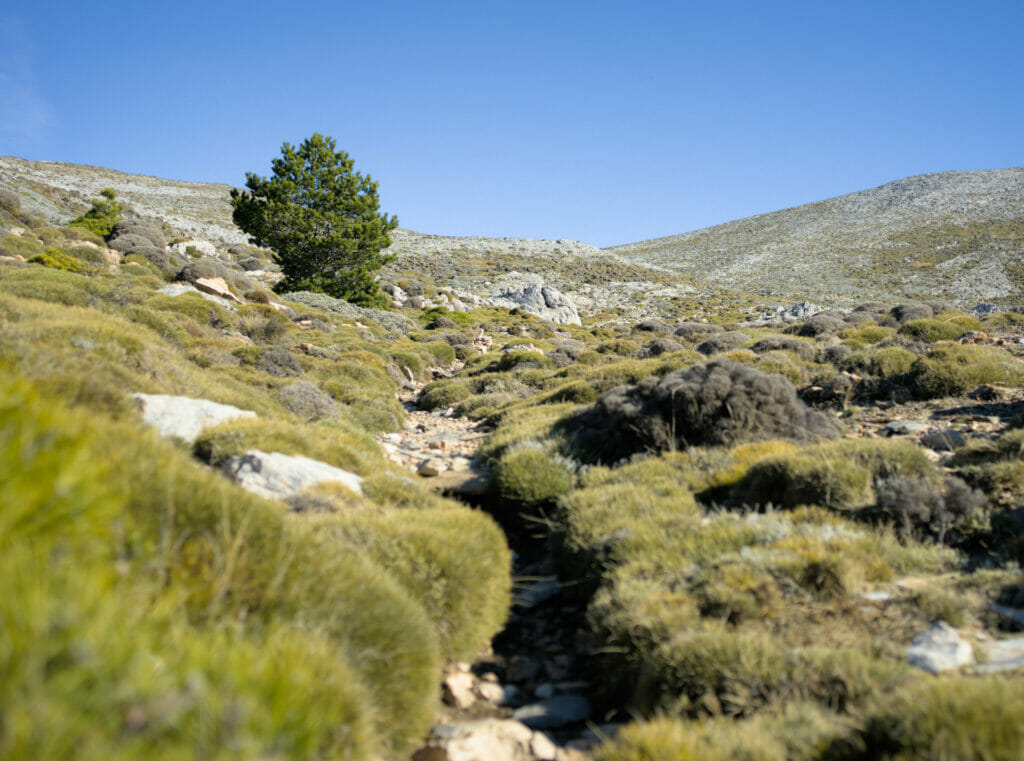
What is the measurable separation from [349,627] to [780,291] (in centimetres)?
8258

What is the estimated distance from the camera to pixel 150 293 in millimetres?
18703

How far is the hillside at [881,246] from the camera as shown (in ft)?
220

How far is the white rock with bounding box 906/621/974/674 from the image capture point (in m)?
3.46

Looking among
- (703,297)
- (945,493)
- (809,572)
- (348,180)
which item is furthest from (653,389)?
(703,297)

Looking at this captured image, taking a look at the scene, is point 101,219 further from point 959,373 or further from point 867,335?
point 959,373

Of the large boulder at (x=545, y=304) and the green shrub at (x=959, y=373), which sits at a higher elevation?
the large boulder at (x=545, y=304)

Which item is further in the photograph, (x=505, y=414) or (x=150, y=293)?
(x=150, y=293)

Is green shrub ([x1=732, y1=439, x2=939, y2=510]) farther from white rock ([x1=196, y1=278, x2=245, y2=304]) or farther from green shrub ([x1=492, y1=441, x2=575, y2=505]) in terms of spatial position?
white rock ([x1=196, y1=278, x2=245, y2=304])

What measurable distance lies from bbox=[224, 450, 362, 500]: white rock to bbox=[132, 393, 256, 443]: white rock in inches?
29.9

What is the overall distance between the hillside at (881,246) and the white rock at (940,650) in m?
64.4

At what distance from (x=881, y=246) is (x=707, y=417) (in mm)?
95738

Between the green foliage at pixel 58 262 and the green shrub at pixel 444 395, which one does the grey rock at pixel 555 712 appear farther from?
the green foliage at pixel 58 262

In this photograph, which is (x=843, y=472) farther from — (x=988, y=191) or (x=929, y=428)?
(x=988, y=191)

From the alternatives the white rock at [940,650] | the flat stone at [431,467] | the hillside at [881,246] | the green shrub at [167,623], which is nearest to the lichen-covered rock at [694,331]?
the flat stone at [431,467]
